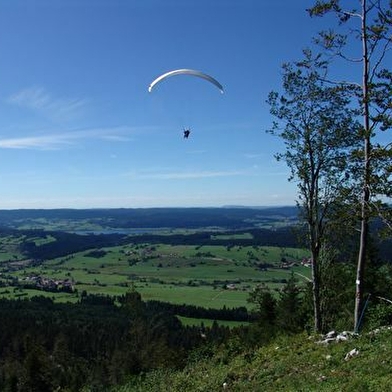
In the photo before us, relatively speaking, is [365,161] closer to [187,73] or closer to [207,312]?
[187,73]

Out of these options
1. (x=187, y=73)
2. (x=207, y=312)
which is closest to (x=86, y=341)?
(x=207, y=312)

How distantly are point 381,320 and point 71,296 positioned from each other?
159110mm

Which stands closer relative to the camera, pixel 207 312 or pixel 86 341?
pixel 86 341

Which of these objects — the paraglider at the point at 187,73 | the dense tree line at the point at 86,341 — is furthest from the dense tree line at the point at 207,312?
A: the paraglider at the point at 187,73

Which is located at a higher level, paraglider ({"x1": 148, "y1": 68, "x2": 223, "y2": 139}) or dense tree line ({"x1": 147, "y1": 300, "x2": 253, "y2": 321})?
paraglider ({"x1": 148, "y1": 68, "x2": 223, "y2": 139})

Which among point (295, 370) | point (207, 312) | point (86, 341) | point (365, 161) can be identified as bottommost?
point (86, 341)

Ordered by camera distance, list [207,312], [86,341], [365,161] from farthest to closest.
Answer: [207,312] → [86,341] → [365,161]

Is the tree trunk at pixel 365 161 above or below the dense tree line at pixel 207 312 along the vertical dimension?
above

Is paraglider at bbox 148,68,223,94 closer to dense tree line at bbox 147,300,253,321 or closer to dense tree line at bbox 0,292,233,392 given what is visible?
dense tree line at bbox 0,292,233,392

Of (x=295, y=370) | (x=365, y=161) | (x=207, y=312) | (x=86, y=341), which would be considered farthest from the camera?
(x=207, y=312)

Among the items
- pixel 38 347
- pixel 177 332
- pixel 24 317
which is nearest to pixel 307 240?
pixel 38 347

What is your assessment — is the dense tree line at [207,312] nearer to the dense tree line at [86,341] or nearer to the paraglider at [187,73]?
the dense tree line at [86,341]

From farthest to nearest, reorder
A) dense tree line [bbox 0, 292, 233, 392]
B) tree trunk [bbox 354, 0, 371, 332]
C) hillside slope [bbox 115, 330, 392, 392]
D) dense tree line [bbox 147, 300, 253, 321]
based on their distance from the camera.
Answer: dense tree line [bbox 147, 300, 253, 321] → dense tree line [bbox 0, 292, 233, 392] → tree trunk [bbox 354, 0, 371, 332] → hillside slope [bbox 115, 330, 392, 392]

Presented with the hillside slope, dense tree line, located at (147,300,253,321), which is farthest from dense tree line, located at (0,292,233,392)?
the hillside slope
